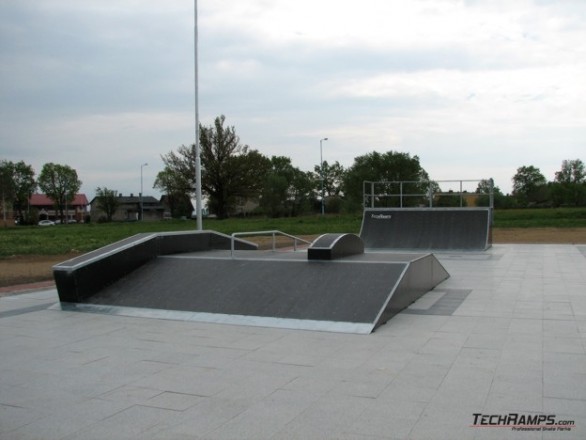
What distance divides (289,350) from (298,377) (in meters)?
1.10

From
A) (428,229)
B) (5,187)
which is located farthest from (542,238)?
(5,187)

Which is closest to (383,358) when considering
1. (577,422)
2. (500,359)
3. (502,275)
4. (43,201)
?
(500,359)

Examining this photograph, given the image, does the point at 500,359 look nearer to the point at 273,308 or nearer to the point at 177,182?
the point at 273,308

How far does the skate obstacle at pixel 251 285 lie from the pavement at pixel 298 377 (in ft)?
1.21

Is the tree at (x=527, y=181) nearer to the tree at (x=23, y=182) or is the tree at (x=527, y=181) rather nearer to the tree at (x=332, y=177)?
the tree at (x=332, y=177)

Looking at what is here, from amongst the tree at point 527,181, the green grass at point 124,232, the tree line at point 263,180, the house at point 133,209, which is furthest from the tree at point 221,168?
the tree at point 527,181

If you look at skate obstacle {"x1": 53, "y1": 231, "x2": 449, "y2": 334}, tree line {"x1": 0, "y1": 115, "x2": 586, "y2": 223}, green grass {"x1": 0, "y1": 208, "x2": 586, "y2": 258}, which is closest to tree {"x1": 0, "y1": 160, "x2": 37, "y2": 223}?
tree line {"x1": 0, "y1": 115, "x2": 586, "y2": 223}

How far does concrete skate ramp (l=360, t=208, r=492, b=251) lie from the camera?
68.1 ft

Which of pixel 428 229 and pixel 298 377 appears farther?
pixel 428 229

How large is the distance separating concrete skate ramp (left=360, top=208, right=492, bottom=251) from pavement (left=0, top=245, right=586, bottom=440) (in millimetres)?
11681

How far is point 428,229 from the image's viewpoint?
21797 mm

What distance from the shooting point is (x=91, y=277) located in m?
9.93

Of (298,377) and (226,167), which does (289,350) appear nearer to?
(298,377)

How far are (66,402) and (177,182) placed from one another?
65.9 metres
